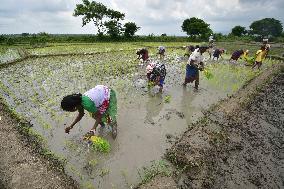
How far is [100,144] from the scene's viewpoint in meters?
4.64

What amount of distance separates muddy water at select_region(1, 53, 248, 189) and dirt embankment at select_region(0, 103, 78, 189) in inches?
11.8

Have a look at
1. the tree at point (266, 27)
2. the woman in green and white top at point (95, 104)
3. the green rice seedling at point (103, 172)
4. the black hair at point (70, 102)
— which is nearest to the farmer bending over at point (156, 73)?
the woman in green and white top at point (95, 104)

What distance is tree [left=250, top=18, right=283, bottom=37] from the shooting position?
2250 inches

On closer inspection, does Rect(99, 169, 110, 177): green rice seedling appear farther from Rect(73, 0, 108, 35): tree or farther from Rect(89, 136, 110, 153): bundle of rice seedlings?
Rect(73, 0, 108, 35): tree

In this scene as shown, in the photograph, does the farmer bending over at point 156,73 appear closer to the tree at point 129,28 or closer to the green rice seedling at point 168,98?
the green rice seedling at point 168,98

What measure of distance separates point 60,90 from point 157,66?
2966mm

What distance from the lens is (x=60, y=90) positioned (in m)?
8.78

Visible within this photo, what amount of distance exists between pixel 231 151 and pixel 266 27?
5864cm

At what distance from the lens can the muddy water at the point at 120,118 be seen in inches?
174

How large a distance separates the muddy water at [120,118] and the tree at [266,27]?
52196mm

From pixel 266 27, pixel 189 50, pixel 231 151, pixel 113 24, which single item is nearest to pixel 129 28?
pixel 113 24

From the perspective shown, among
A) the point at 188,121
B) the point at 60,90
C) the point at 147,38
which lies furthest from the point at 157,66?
the point at 147,38

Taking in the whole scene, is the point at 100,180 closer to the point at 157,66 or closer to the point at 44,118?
the point at 44,118

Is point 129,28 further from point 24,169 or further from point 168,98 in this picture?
point 24,169
